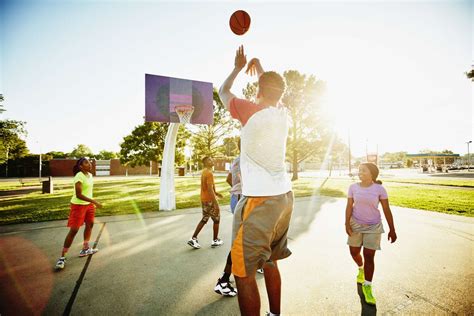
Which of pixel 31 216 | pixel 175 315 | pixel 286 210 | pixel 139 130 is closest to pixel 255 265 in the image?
pixel 286 210

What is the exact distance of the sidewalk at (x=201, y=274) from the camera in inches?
106

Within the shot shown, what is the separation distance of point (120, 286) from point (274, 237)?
8.48ft

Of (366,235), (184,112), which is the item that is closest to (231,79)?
(366,235)

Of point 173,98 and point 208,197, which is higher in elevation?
point 173,98

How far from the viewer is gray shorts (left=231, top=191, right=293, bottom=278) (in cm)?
171

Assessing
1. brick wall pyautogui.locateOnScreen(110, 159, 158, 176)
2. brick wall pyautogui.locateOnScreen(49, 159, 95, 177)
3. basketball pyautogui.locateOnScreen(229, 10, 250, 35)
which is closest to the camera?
basketball pyautogui.locateOnScreen(229, 10, 250, 35)

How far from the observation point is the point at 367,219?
2.94 m

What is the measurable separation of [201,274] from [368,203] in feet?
8.67

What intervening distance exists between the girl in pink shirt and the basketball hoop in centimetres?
677

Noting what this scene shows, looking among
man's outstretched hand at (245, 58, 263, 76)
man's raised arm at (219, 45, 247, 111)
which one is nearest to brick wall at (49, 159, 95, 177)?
man's outstretched hand at (245, 58, 263, 76)

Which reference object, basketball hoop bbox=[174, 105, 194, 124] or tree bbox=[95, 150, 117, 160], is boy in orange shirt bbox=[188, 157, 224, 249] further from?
tree bbox=[95, 150, 117, 160]

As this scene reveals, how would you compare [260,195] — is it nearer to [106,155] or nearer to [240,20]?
[240,20]

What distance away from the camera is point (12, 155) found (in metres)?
41.7

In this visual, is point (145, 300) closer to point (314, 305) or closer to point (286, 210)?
point (314, 305)
